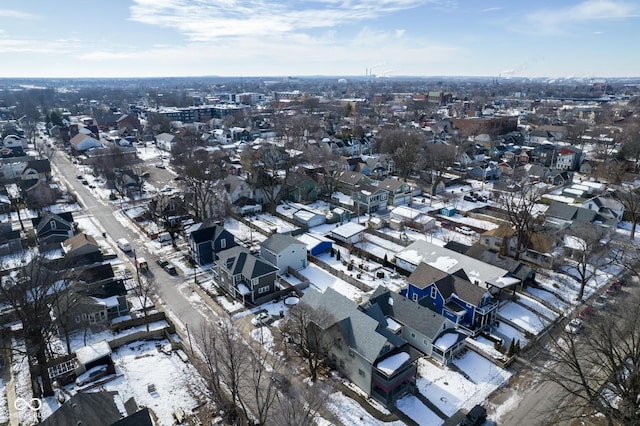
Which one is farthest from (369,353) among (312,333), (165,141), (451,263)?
(165,141)

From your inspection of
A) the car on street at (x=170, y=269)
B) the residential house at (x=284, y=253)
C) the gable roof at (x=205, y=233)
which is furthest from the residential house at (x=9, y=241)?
the residential house at (x=284, y=253)

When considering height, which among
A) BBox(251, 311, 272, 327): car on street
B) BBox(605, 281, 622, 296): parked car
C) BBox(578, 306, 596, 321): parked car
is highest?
BBox(605, 281, 622, 296): parked car

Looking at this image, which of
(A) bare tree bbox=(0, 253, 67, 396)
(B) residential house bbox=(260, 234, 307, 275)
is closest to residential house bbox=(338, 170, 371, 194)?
(B) residential house bbox=(260, 234, 307, 275)

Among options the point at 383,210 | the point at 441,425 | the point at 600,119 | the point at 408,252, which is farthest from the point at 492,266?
the point at 600,119

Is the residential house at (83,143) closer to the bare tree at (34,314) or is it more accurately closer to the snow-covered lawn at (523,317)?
the bare tree at (34,314)

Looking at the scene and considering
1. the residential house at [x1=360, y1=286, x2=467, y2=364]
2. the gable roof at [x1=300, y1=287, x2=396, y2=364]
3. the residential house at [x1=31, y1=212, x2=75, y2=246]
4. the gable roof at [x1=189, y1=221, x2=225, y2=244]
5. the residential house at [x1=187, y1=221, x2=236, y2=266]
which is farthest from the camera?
Result: the residential house at [x1=31, y1=212, x2=75, y2=246]

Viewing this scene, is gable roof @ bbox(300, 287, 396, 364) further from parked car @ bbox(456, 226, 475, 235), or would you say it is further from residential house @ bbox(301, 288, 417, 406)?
parked car @ bbox(456, 226, 475, 235)
